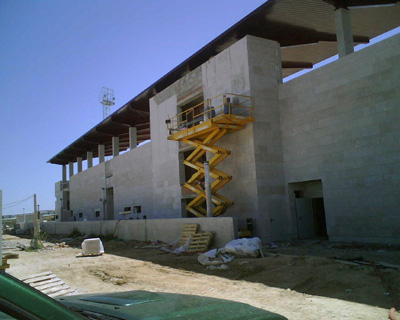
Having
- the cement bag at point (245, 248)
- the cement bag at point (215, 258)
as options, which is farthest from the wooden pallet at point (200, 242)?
the cement bag at point (245, 248)

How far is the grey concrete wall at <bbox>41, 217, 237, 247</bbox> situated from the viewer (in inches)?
597

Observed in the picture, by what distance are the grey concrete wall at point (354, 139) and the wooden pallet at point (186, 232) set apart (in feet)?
18.8

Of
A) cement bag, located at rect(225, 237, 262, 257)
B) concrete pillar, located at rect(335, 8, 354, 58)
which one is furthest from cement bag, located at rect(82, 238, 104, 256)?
concrete pillar, located at rect(335, 8, 354, 58)

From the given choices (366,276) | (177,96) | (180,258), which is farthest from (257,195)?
(177,96)

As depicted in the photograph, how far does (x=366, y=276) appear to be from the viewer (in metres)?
8.69

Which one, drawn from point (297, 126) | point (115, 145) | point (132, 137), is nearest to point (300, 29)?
point (297, 126)

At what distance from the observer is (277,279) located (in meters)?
9.51

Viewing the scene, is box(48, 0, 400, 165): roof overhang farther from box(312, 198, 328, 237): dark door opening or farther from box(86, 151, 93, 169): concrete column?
box(86, 151, 93, 169): concrete column

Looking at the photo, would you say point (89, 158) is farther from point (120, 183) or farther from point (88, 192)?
point (120, 183)

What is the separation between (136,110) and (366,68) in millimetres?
20892

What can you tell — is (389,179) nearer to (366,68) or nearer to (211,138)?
(366,68)

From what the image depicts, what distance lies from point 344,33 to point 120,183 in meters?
23.7

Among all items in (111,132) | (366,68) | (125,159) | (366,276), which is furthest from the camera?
(111,132)

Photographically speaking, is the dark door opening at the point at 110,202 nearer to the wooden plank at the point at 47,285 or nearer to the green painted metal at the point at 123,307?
the wooden plank at the point at 47,285
